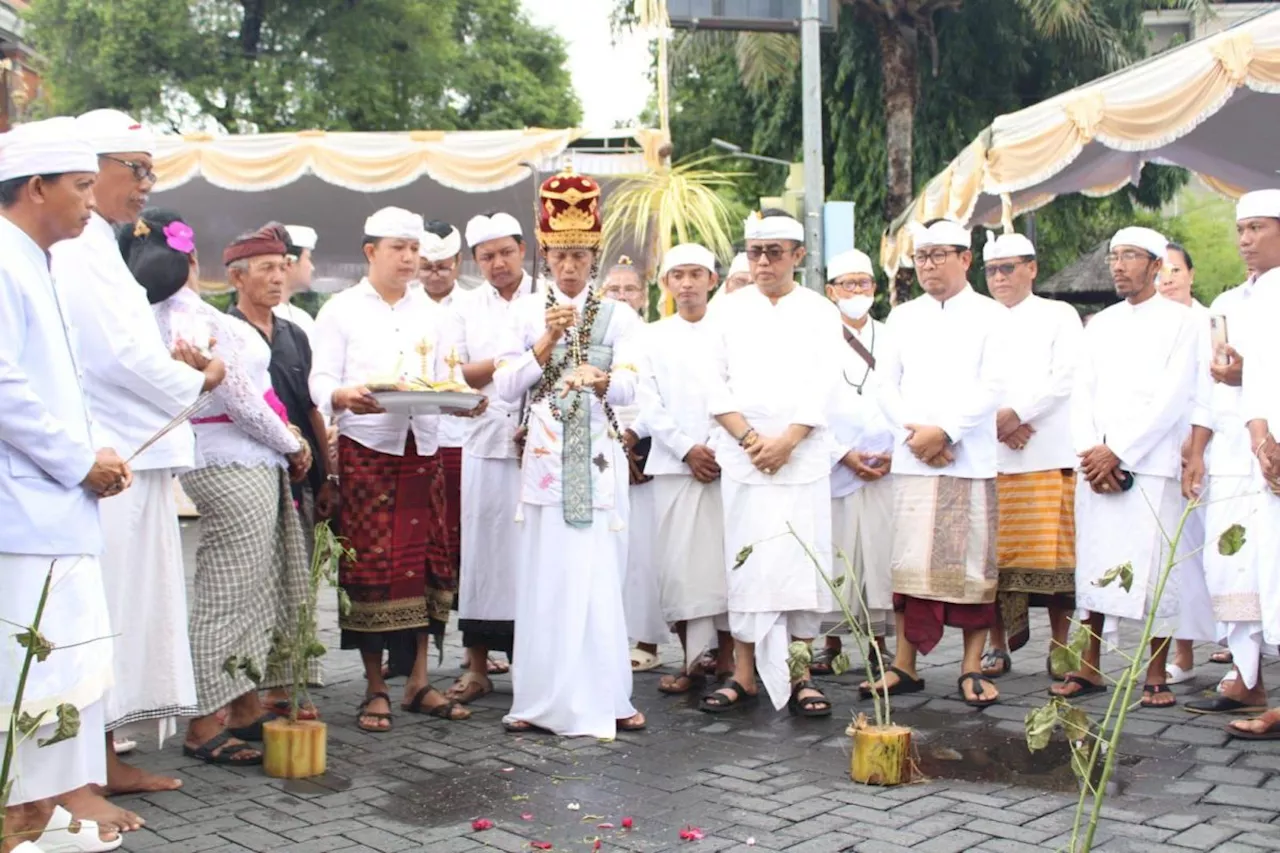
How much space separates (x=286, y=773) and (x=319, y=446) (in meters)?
1.67

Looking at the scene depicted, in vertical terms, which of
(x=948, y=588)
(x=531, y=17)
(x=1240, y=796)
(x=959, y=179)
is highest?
(x=531, y=17)

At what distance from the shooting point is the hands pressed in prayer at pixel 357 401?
611cm

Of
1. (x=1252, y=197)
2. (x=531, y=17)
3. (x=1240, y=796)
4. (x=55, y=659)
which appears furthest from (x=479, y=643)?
(x=531, y=17)

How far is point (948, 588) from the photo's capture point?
6.90 m

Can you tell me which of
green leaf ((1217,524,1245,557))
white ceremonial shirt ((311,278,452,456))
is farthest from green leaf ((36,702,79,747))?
green leaf ((1217,524,1245,557))

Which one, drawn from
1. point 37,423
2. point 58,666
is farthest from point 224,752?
point 37,423

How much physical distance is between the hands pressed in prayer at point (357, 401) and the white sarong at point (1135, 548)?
340cm

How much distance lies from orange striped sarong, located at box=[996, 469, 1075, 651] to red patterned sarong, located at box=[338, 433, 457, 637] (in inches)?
114

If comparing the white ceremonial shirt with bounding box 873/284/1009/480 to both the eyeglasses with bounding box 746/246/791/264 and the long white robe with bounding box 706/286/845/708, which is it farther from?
the eyeglasses with bounding box 746/246/791/264

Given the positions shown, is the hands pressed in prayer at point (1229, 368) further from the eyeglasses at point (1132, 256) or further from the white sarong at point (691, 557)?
the white sarong at point (691, 557)

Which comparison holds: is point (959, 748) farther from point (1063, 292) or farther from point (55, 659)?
point (1063, 292)

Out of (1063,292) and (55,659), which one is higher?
(1063,292)

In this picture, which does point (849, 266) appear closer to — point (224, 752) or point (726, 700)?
point (726, 700)

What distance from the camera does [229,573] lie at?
5801 millimetres
